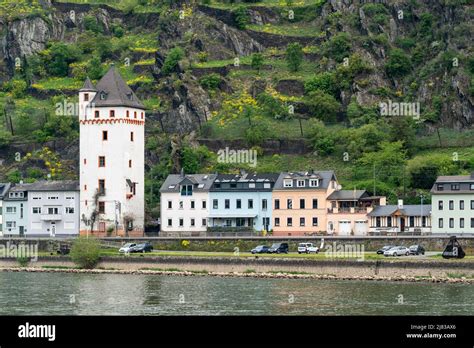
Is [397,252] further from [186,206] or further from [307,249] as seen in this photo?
[186,206]

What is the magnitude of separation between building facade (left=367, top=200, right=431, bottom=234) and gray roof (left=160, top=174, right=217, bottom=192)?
16536mm

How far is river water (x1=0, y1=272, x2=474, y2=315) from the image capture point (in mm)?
54312

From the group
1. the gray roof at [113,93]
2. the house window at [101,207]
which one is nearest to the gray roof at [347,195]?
the house window at [101,207]

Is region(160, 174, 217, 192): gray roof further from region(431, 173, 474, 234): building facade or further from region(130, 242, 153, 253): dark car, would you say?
region(431, 173, 474, 234): building facade

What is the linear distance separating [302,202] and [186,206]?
37.8 feet

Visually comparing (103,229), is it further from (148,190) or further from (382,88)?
(382,88)

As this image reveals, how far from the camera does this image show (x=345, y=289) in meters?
67.7

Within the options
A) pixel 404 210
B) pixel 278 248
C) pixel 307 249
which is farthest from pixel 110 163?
pixel 404 210

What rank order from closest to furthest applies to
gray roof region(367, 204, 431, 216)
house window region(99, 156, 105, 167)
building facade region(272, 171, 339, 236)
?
gray roof region(367, 204, 431, 216) < building facade region(272, 171, 339, 236) < house window region(99, 156, 105, 167)

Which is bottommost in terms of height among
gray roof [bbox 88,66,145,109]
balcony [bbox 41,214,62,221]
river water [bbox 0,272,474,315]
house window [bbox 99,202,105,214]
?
river water [bbox 0,272,474,315]

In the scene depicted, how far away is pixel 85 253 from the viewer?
89500 mm

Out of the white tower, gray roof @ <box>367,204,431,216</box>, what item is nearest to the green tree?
the white tower
